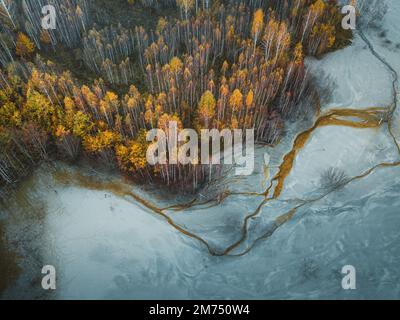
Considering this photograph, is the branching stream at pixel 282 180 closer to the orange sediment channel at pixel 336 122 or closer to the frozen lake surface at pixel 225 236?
the orange sediment channel at pixel 336 122

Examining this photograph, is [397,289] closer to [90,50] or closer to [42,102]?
[42,102]

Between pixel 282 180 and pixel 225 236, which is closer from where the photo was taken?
pixel 225 236

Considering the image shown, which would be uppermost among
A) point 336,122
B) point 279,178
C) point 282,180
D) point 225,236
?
point 336,122

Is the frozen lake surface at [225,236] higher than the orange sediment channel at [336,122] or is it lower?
lower

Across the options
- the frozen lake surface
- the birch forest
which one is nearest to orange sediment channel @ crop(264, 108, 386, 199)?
the frozen lake surface

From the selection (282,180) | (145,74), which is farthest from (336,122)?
(145,74)

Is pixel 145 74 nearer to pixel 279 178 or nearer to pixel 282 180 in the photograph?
pixel 279 178

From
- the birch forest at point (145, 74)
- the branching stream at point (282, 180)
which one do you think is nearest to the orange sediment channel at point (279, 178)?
the branching stream at point (282, 180)

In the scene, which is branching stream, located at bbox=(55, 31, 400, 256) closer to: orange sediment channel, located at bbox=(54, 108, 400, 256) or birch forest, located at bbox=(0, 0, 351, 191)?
orange sediment channel, located at bbox=(54, 108, 400, 256)

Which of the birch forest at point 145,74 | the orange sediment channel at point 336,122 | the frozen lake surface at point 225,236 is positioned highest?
the birch forest at point 145,74

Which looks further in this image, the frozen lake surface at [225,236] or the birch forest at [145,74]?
the birch forest at [145,74]
